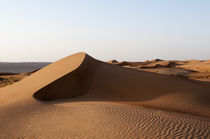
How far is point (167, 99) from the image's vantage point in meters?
12.2

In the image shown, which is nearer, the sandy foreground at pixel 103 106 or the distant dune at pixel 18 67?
the sandy foreground at pixel 103 106

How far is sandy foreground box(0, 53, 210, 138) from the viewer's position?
6227mm

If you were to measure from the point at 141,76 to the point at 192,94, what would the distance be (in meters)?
4.09

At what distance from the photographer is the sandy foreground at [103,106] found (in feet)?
20.4

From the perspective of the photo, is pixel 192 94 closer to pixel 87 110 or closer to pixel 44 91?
pixel 87 110

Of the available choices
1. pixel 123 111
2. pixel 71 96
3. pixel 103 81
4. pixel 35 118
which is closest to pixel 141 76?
pixel 103 81

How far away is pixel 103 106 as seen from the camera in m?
8.92

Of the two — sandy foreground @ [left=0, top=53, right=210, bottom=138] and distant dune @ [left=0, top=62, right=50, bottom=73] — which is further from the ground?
sandy foreground @ [left=0, top=53, right=210, bottom=138]

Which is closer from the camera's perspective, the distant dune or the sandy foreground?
the sandy foreground

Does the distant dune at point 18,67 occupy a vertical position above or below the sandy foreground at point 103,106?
below

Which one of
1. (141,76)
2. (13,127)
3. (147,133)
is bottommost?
(13,127)

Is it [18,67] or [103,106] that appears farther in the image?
[18,67]

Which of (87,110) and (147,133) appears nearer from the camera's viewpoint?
(147,133)

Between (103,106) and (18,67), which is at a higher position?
(103,106)
